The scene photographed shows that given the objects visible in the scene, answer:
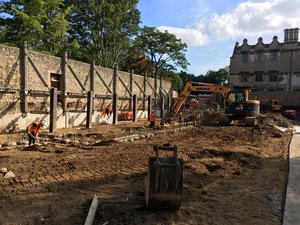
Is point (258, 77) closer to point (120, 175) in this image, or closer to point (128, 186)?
point (120, 175)

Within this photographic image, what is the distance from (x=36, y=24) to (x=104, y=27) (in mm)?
12488

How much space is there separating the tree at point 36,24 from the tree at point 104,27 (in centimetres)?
565

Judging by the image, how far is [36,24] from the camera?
24562mm

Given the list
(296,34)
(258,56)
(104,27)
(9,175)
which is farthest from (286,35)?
(9,175)

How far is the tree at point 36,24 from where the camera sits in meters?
25.4

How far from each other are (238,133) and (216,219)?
11.8 m

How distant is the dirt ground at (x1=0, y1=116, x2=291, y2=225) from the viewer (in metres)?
4.75

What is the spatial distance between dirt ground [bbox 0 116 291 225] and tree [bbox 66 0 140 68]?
1058 inches

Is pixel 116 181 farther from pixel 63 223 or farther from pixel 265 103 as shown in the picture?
pixel 265 103

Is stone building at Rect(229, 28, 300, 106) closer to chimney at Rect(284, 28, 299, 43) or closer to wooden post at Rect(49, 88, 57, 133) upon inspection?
chimney at Rect(284, 28, 299, 43)

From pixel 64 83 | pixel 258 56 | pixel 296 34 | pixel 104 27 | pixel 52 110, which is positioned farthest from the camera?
pixel 258 56

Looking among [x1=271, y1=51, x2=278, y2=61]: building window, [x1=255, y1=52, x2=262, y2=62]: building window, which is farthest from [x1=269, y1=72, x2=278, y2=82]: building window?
[x1=255, y1=52, x2=262, y2=62]: building window

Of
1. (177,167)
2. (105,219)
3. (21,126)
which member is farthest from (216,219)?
(21,126)

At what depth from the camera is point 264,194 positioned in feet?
20.1
